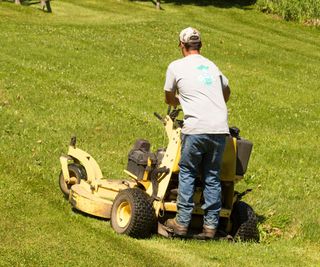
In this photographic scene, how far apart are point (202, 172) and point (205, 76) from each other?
1.12 m

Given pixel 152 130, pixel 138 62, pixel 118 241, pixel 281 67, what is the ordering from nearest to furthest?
pixel 118 241, pixel 152 130, pixel 138 62, pixel 281 67

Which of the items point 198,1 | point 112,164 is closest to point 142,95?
point 112,164

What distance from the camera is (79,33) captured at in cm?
2619

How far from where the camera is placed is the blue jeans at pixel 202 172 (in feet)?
26.6

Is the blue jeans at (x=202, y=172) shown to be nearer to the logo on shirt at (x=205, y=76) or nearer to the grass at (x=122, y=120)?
the grass at (x=122, y=120)

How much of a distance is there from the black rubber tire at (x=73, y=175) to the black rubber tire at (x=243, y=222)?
2.16 meters

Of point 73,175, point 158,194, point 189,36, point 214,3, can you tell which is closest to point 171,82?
point 189,36

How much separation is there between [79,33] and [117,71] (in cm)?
636

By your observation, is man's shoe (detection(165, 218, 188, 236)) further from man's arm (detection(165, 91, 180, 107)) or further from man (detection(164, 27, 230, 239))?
man's arm (detection(165, 91, 180, 107))

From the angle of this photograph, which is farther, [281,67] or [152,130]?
[281,67]

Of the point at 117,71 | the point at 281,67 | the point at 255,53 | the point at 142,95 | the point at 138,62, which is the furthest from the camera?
the point at 255,53

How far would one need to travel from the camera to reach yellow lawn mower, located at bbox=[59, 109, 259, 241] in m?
8.41

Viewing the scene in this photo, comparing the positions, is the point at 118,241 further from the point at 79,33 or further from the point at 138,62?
the point at 79,33

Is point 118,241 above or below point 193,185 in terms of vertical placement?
below
